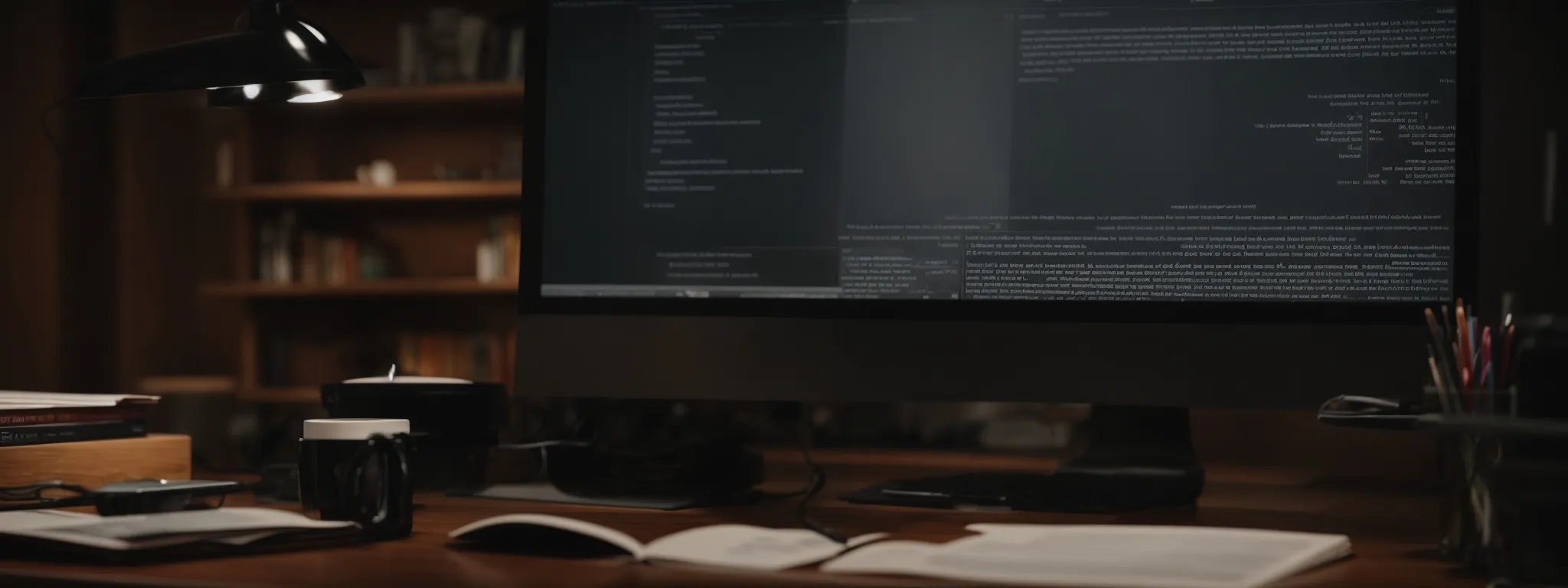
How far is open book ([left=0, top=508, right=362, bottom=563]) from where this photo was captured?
0.68 meters

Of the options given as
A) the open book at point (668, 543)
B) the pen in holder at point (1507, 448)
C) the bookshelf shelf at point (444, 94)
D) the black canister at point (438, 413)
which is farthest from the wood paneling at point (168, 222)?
the pen in holder at point (1507, 448)

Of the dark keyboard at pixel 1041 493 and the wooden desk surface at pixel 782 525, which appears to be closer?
the wooden desk surface at pixel 782 525

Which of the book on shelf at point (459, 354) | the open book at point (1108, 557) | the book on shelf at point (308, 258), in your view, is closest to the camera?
the open book at point (1108, 557)

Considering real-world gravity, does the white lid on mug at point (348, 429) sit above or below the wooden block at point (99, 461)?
above

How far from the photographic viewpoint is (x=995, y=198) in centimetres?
97

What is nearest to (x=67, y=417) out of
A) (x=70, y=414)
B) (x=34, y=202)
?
(x=70, y=414)

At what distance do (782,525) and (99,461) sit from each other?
1.99 feet

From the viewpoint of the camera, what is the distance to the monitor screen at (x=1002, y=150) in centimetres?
91

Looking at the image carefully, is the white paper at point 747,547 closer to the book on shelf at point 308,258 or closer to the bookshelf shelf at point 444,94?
the bookshelf shelf at point 444,94

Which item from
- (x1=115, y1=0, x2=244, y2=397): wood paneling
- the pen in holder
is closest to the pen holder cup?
the pen in holder

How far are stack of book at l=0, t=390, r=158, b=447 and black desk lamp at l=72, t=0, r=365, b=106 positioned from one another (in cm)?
26

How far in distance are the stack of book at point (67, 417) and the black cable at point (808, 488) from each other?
0.58 meters

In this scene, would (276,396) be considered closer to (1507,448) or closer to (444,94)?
(444,94)

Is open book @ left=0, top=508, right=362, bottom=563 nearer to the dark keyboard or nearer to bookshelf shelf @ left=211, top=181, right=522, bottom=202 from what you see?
the dark keyboard
